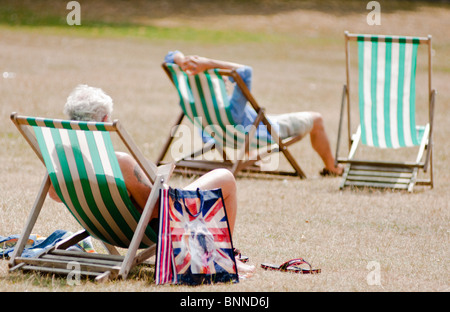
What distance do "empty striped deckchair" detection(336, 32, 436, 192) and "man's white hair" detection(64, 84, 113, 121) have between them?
125 inches

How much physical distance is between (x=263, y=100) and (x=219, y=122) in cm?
567

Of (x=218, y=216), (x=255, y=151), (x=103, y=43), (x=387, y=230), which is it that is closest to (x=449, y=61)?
(x=103, y=43)

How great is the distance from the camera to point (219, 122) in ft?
20.5

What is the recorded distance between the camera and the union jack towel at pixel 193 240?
3.31m

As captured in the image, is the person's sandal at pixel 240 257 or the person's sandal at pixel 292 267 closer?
the person's sandal at pixel 292 267

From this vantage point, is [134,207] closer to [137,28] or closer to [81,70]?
[81,70]

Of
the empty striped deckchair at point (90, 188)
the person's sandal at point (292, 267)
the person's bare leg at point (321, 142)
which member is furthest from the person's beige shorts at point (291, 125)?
the empty striped deckchair at point (90, 188)

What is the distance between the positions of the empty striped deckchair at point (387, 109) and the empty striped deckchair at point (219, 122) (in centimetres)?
63

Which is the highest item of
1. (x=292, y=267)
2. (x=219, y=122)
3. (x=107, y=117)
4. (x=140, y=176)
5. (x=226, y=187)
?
(x=107, y=117)

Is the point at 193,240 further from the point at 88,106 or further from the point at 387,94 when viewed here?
the point at 387,94

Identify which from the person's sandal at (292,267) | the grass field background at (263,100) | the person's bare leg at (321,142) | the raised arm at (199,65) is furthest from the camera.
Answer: the person's bare leg at (321,142)

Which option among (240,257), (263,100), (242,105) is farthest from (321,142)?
(263,100)

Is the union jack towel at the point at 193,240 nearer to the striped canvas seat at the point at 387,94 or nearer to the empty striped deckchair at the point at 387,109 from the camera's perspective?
the empty striped deckchair at the point at 387,109

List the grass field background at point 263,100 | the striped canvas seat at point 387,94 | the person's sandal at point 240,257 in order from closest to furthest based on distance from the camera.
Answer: the person's sandal at point 240,257 < the grass field background at point 263,100 < the striped canvas seat at point 387,94
